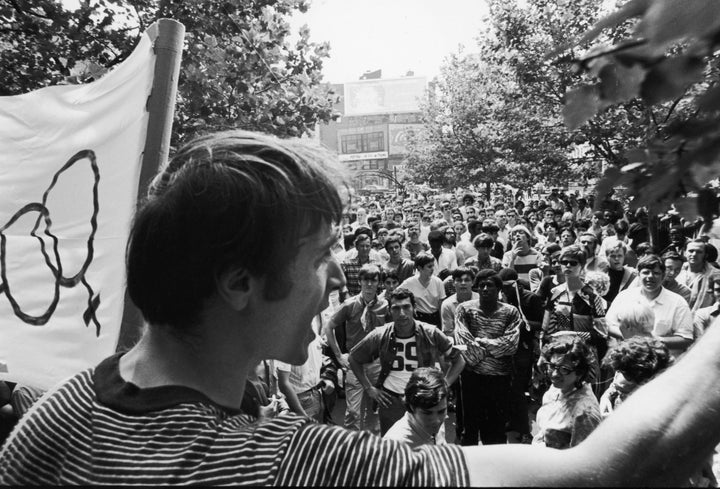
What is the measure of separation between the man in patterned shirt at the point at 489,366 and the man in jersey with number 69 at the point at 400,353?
1.06ft

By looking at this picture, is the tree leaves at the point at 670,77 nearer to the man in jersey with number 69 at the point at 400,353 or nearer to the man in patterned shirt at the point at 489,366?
the man in jersey with number 69 at the point at 400,353

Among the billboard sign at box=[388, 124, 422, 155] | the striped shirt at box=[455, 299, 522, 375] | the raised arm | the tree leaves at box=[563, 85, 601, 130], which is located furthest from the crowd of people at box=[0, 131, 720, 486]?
the billboard sign at box=[388, 124, 422, 155]

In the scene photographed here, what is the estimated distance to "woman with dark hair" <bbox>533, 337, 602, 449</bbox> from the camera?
3.49m

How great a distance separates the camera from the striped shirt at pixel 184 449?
0.73 m

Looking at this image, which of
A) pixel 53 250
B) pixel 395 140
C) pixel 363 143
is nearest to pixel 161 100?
pixel 53 250

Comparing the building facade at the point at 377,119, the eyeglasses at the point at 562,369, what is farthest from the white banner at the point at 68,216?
the building facade at the point at 377,119

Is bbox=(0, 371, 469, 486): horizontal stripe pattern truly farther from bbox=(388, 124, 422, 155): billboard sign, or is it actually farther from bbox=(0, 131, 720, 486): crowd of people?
bbox=(388, 124, 422, 155): billboard sign

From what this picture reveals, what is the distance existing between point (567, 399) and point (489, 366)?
135 cm

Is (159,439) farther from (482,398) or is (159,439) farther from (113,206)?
(482,398)

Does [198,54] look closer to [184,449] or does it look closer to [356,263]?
[356,263]

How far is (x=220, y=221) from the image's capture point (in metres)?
0.88

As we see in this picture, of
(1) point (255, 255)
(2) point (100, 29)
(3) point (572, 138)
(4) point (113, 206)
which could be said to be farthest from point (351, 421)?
(3) point (572, 138)

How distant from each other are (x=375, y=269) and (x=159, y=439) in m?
4.93

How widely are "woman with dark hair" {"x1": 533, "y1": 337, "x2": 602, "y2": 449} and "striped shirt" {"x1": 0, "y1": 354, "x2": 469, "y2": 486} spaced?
3004mm
